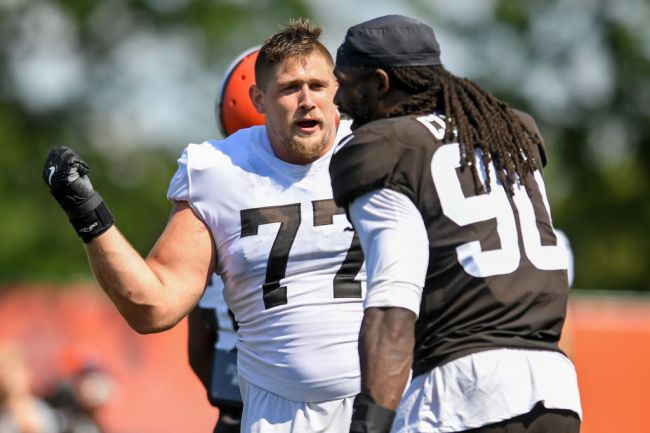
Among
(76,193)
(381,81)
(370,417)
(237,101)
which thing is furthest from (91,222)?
(370,417)

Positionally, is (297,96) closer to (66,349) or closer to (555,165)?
(66,349)

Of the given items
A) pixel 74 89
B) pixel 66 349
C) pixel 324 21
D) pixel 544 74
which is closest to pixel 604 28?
pixel 544 74

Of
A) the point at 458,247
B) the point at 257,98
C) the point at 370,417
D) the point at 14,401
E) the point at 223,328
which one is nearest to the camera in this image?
the point at 370,417

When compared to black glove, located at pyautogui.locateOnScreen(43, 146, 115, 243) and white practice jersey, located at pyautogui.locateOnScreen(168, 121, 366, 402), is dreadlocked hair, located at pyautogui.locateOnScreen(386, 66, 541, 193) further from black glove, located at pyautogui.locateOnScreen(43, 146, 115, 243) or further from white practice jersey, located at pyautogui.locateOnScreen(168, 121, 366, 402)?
black glove, located at pyautogui.locateOnScreen(43, 146, 115, 243)

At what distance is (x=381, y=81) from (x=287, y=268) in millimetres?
1081

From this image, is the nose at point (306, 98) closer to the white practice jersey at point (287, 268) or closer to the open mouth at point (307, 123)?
the open mouth at point (307, 123)

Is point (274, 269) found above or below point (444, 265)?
below

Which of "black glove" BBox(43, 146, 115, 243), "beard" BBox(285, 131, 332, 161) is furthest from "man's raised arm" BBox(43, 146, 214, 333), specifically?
"beard" BBox(285, 131, 332, 161)

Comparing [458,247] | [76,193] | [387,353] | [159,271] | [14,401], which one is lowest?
[14,401]

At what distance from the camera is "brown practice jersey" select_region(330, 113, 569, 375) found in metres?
3.41

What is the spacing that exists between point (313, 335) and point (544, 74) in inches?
923

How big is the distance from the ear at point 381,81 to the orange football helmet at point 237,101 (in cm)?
182

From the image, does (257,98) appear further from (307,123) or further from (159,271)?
(159,271)

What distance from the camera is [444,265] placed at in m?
3.44
